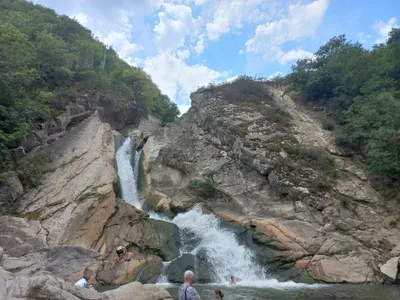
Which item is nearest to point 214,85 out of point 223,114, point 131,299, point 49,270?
point 223,114

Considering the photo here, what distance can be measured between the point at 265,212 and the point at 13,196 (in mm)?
17222

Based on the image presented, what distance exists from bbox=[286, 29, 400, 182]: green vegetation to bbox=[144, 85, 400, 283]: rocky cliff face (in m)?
2.06

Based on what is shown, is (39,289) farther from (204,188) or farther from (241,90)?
(241,90)

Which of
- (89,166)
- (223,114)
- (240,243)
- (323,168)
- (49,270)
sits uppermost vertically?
(223,114)

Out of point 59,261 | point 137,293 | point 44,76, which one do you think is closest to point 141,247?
point 59,261

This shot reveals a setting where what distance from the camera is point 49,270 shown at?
1574 centimetres

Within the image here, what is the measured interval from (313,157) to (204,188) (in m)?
9.65

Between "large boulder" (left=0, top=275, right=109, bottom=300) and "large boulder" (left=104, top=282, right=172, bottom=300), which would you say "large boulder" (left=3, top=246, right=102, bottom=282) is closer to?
"large boulder" (left=104, top=282, right=172, bottom=300)

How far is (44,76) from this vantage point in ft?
109

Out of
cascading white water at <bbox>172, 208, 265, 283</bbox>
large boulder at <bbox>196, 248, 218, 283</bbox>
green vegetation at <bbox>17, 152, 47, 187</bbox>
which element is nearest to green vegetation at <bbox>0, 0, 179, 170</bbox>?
green vegetation at <bbox>17, 152, 47, 187</bbox>

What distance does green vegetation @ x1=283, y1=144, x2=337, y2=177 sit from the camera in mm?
27702

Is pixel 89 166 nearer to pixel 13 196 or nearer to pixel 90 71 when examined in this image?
pixel 13 196

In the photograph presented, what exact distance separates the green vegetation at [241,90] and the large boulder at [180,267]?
23.1m

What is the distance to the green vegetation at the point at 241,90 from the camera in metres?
40.5
